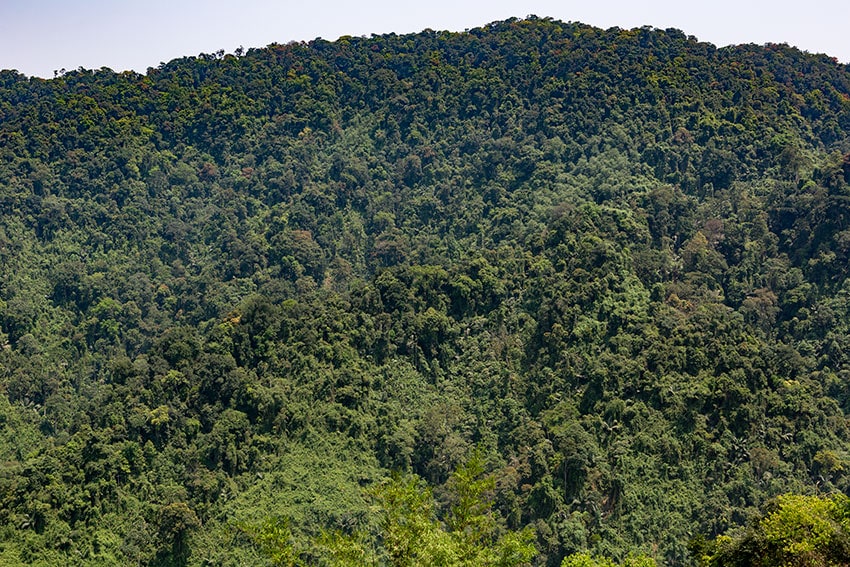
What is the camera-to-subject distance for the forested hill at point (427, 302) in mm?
42094

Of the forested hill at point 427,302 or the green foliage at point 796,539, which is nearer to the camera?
the green foliage at point 796,539

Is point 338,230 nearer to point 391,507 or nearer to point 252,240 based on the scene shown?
point 252,240

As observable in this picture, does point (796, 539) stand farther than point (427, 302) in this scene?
No

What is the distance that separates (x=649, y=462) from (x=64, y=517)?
32.7 metres

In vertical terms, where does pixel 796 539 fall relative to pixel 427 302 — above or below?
below

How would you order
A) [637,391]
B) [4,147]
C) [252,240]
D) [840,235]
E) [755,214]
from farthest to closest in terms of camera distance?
[4,147]
[252,240]
[755,214]
[840,235]
[637,391]

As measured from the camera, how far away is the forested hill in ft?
138

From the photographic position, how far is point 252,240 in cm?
7588

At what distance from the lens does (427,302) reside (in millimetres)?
56406

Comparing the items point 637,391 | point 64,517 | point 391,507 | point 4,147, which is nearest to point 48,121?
point 4,147

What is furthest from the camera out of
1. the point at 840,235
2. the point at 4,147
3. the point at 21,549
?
the point at 4,147

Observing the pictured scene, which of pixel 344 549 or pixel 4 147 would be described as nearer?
pixel 344 549

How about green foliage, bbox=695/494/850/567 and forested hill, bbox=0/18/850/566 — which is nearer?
green foliage, bbox=695/494/850/567

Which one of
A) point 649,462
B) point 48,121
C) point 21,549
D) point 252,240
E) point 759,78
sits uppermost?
point 759,78
